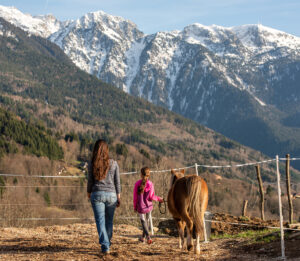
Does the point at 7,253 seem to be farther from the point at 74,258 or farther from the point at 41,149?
the point at 41,149

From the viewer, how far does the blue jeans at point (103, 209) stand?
946 cm

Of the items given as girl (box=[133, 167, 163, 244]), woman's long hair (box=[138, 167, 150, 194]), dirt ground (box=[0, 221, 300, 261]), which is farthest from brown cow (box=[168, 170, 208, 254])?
girl (box=[133, 167, 163, 244])

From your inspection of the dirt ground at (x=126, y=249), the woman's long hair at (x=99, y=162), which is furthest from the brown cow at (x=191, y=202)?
the woman's long hair at (x=99, y=162)

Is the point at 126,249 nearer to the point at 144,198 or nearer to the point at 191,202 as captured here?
the point at 144,198

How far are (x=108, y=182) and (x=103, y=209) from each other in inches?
21.2

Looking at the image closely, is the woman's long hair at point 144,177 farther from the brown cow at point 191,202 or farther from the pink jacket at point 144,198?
the brown cow at point 191,202

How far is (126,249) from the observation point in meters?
10.7

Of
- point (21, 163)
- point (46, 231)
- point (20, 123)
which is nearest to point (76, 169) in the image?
point (21, 163)

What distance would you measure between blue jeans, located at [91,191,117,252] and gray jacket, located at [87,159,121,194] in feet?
0.29

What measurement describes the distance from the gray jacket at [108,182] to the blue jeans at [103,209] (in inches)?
3.5

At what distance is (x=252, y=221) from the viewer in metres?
15.5

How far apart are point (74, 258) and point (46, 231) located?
592 centimetres

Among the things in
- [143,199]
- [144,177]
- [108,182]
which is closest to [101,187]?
[108,182]

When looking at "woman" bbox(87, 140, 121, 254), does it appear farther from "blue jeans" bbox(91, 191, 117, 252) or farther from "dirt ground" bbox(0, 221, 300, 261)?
"dirt ground" bbox(0, 221, 300, 261)
